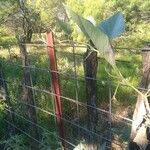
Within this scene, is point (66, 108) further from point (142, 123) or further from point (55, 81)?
point (142, 123)

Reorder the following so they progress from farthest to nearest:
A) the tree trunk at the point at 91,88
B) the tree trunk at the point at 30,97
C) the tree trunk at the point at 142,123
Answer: the tree trunk at the point at 30,97
the tree trunk at the point at 91,88
the tree trunk at the point at 142,123

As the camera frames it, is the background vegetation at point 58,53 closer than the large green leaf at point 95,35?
No

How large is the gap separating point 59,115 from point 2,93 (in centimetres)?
118

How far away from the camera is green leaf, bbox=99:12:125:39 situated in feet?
2.33

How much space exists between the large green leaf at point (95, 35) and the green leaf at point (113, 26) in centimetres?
6

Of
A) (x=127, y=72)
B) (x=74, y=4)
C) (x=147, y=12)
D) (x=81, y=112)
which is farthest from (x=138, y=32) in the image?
(x=81, y=112)

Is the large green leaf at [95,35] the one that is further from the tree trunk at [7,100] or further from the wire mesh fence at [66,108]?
the tree trunk at [7,100]

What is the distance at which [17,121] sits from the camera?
3469 millimetres

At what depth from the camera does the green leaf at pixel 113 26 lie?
0.71 meters

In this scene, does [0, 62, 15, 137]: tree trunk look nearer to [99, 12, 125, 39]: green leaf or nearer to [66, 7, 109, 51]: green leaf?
[99, 12, 125, 39]: green leaf

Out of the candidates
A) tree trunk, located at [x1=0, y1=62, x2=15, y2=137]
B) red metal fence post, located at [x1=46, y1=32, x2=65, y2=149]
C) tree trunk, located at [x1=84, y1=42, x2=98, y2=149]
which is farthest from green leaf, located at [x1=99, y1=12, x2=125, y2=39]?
tree trunk, located at [x1=0, y1=62, x2=15, y2=137]

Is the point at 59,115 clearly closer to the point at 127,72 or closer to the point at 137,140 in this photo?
the point at 137,140

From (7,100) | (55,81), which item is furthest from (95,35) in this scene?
(7,100)

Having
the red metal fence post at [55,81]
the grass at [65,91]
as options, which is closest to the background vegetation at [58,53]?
the grass at [65,91]
